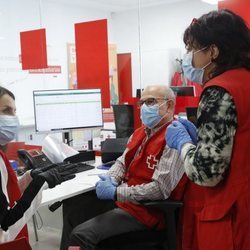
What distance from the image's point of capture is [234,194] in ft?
4.56

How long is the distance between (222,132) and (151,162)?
3.02 feet

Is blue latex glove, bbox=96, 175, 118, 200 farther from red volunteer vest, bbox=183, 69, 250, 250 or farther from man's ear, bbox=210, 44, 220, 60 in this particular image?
man's ear, bbox=210, 44, 220, 60

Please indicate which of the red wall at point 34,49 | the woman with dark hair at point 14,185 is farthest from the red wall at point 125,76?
the woman with dark hair at point 14,185

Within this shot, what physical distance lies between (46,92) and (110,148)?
77 centimetres

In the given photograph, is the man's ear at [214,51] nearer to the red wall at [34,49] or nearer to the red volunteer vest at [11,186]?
the red volunteer vest at [11,186]

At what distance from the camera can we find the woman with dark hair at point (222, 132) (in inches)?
A: 52.6

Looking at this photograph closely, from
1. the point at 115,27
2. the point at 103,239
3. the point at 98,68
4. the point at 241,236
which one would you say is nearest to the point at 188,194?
the point at 103,239

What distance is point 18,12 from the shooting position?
6109 millimetres

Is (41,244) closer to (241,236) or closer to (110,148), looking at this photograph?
(110,148)

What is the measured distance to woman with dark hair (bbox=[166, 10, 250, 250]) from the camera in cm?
134

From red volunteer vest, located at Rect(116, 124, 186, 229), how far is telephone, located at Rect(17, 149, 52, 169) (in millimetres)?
711

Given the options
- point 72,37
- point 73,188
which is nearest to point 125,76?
point 72,37

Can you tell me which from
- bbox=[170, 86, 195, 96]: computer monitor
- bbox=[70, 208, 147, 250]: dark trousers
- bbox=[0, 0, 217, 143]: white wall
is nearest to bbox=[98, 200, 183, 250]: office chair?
bbox=[70, 208, 147, 250]: dark trousers

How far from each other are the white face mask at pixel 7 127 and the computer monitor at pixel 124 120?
165 cm
